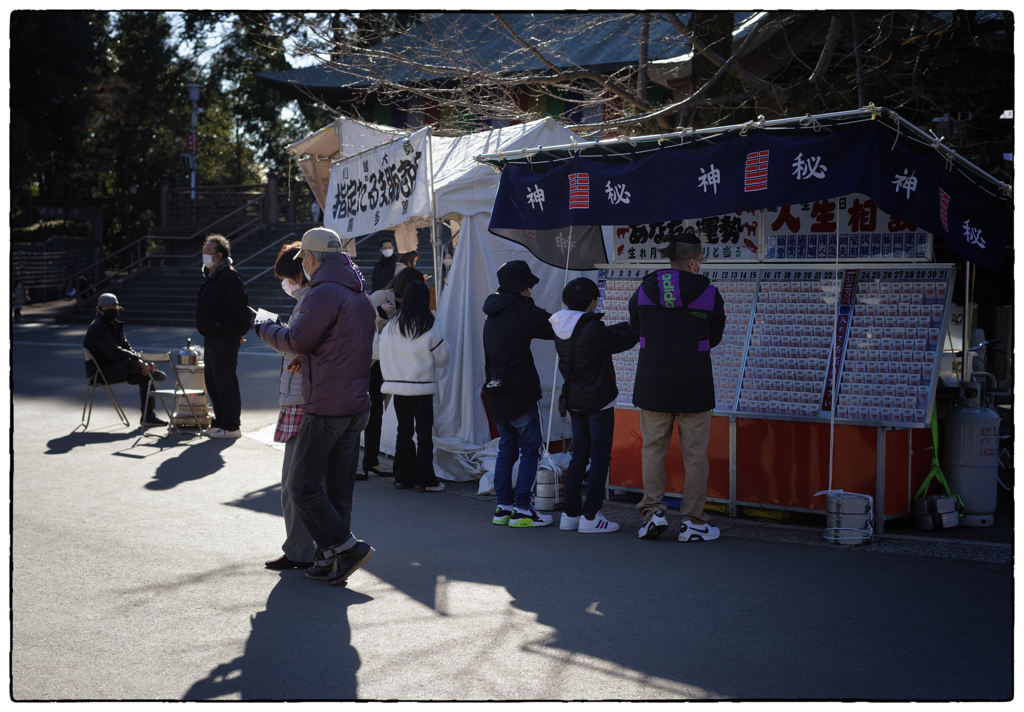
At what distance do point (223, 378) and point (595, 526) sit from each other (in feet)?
17.5

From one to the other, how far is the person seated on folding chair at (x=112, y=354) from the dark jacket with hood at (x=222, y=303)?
113 cm

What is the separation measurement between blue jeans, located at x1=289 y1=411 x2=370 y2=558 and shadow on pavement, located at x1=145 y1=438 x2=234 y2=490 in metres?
3.08

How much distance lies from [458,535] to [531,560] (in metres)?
0.80

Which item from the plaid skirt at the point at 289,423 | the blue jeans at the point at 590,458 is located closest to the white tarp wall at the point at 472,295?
the blue jeans at the point at 590,458

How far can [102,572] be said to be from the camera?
215 inches

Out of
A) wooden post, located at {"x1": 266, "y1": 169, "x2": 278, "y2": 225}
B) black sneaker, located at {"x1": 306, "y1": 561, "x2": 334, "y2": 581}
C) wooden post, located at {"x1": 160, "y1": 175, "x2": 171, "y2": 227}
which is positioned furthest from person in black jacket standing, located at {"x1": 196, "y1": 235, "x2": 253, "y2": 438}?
wooden post, located at {"x1": 160, "y1": 175, "x2": 171, "y2": 227}

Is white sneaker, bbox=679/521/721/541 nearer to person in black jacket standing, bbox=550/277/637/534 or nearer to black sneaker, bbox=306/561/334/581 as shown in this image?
person in black jacket standing, bbox=550/277/637/534

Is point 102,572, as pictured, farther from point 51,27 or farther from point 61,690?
point 51,27

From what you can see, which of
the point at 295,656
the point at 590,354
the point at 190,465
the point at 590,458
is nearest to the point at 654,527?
the point at 590,458

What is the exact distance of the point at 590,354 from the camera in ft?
20.7

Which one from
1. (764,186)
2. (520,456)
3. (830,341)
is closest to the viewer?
(764,186)

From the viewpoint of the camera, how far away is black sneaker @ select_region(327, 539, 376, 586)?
5.21 metres

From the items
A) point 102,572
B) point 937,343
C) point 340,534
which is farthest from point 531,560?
point 937,343

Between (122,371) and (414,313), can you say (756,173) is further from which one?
(122,371)
